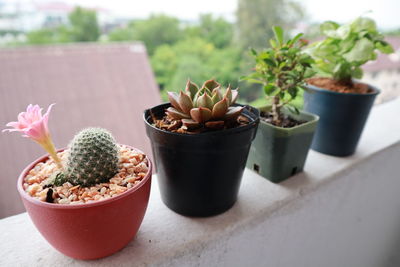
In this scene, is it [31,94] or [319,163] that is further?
[31,94]

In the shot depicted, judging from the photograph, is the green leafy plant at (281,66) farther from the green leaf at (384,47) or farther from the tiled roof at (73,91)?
the tiled roof at (73,91)

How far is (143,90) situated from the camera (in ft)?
16.6

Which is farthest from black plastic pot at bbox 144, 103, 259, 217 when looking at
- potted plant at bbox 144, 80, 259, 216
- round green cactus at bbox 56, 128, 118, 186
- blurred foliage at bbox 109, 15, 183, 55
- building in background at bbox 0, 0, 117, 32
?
blurred foliage at bbox 109, 15, 183, 55

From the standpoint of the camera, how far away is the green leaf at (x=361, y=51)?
802 mm

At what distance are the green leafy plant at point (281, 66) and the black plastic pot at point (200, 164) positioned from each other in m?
0.13

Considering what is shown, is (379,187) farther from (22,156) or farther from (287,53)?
(22,156)

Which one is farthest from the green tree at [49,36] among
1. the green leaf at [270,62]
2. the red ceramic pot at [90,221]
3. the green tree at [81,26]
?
the red ceramic pot at [90,221]

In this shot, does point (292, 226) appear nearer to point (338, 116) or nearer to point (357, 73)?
point (338, 116)

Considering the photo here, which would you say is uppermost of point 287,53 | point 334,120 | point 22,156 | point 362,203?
point 287,53

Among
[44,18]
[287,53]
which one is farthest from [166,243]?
[44,18]

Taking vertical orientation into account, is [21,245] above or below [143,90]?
above

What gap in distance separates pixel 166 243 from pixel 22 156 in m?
3.03

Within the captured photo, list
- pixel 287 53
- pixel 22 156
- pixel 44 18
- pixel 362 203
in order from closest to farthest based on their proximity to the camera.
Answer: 1. pixel 287 53
2. pixel 362 203
3. pixel 22 156
4. pixel 44 18

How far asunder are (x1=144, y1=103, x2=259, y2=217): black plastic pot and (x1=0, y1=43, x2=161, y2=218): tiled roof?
9.33ft
